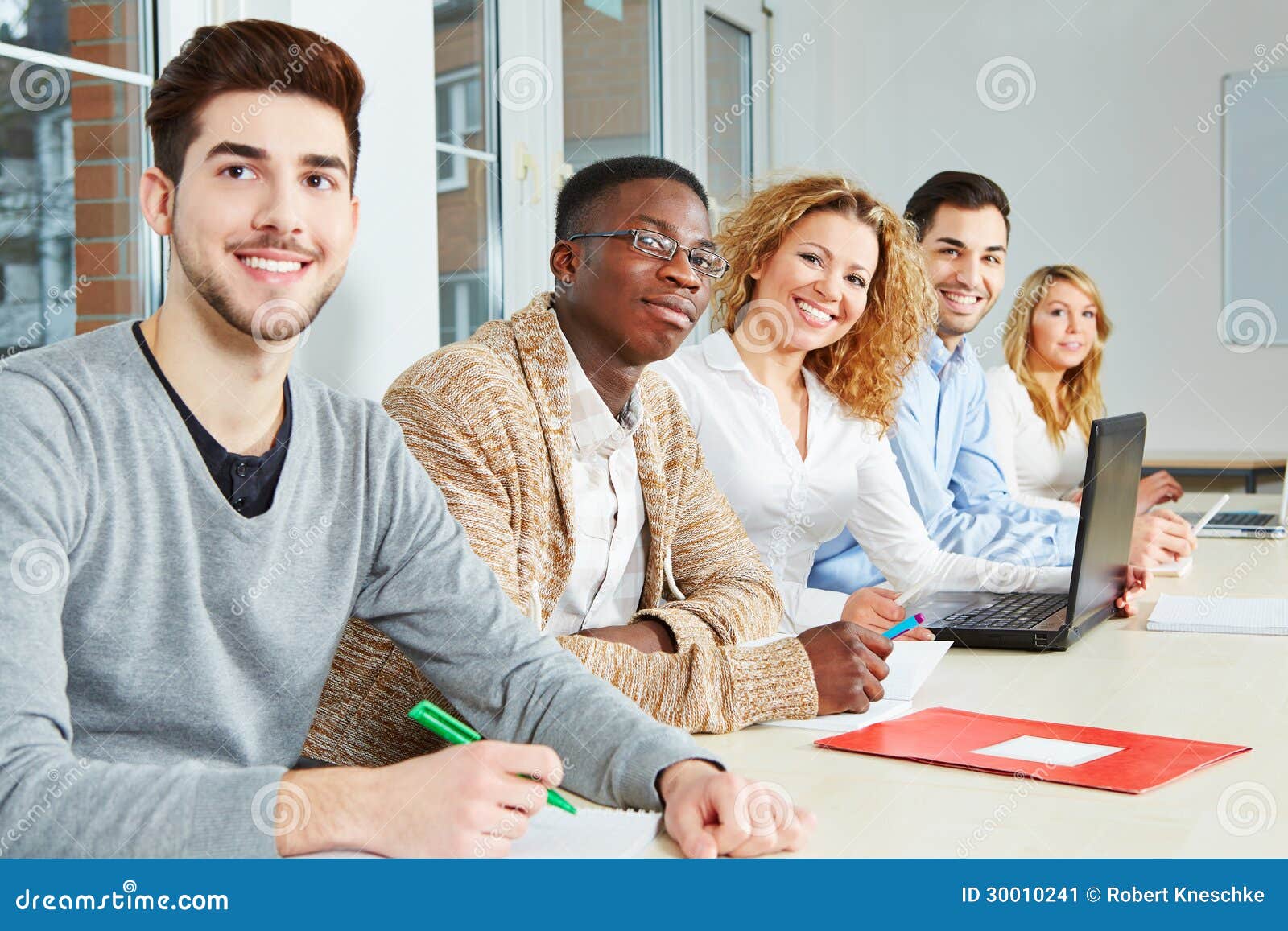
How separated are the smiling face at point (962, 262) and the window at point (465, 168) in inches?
40.8

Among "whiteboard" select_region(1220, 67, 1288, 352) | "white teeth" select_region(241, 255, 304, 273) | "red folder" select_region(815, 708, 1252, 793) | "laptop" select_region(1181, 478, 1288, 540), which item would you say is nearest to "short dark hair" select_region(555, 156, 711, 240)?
"white teeth" select_region(241, 255, 304, 273)

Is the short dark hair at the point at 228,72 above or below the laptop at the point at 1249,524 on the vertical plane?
above

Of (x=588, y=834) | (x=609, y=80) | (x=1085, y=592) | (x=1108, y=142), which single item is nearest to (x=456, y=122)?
(x=609, y=80)

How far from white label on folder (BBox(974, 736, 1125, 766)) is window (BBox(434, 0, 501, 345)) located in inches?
75.2

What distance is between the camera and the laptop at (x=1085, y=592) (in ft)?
5.16

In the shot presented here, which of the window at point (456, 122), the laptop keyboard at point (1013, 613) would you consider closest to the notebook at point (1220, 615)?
the laptop keyboard at point (1013, 613)

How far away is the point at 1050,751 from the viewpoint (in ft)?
3.58

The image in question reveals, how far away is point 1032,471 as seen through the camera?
3.26 metres

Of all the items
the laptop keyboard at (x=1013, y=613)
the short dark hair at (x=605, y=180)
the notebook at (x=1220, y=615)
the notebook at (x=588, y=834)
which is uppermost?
the short dark hair at (x=605, y=180)

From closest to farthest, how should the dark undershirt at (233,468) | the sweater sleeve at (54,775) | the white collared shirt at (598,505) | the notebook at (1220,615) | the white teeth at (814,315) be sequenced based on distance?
the sweater sleeve at (54,775) < the dark undershirt at (233,468) < the white collared shirt at (598,505) < the notebook at (1220,615) < the white teeth at (814,315)

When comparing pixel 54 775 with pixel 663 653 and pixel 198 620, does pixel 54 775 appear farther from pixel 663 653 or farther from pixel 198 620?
pixel 663 653

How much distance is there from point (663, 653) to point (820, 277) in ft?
3.47

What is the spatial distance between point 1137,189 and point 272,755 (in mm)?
4401

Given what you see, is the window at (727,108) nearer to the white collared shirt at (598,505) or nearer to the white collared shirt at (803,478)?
the white collared shirt at (803,478)
